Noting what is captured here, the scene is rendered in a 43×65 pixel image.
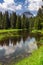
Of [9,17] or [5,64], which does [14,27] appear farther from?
[5,64]

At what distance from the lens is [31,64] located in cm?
1548

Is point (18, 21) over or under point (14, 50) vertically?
under

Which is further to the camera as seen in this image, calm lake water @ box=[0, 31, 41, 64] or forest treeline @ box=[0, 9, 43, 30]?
forest treeline @ box=[0, 9, 43, 30]

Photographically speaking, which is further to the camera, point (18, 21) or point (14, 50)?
point (18, 21)

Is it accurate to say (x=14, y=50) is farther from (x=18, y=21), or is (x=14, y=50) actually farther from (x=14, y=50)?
(x=18, y=21)

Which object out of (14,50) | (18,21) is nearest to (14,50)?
(14,50)

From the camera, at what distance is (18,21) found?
74375mm

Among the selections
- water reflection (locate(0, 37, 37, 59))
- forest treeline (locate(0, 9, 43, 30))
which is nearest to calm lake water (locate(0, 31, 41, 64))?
water reflection (locate(0, 37, 37, 59))

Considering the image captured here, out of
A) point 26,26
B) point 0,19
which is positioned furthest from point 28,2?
point 26,26

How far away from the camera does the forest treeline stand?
6600 centimetres

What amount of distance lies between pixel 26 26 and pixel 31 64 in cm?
6342

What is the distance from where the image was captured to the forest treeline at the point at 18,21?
217 ft

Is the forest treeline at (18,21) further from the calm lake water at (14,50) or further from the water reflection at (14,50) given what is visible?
the water reflection at (14,50)

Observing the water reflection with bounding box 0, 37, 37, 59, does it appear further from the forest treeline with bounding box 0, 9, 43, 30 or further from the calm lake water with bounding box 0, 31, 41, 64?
the forest treeline with bounding box 0, 9, 43, 30
